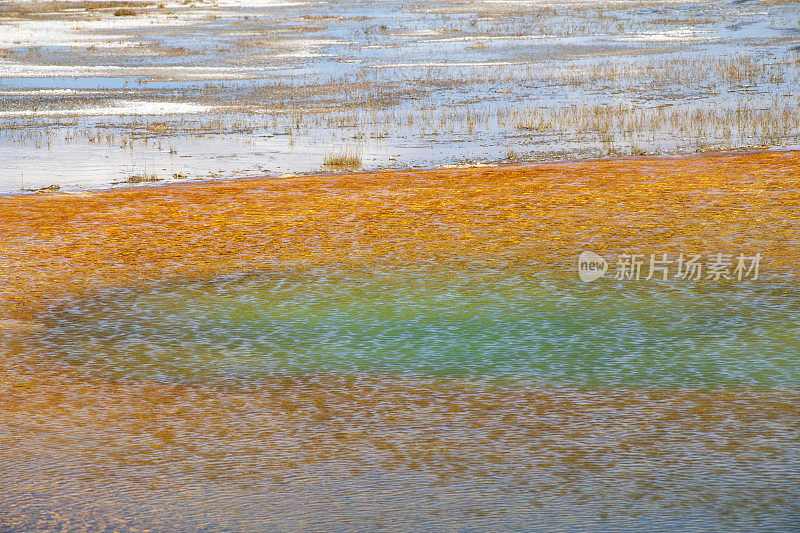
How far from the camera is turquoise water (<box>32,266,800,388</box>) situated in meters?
3.90

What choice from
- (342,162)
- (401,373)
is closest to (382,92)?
(342,162)

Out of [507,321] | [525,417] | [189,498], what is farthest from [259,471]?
[507,321]

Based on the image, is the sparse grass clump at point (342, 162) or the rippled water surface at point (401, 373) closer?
the rippled water surface at point (401, 373)

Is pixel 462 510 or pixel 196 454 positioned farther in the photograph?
pixel 196 454

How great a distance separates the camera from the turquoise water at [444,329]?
3902 mm

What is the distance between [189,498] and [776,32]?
20.8 meters

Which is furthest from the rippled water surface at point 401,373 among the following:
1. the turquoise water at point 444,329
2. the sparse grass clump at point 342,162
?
the sparse grass clump at point 342,162

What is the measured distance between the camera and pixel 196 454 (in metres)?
3.22

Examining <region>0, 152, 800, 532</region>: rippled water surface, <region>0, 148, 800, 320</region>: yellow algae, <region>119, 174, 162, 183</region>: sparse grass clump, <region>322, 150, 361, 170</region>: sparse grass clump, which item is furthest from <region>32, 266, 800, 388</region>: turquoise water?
<region>322, 150, 361, 170</region>: sparse grass clump

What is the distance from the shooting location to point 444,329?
14.4ft

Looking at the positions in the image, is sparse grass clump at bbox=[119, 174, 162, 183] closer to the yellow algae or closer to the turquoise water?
the yellow algae

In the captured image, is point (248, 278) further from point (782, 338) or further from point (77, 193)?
point (77, 193)

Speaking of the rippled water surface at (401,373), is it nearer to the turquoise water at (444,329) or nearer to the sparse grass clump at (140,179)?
the turquoise water at (444,329)

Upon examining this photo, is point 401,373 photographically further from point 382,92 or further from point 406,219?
point 382,92
